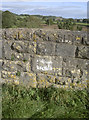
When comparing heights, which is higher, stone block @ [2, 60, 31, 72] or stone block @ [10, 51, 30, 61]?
stone block @ [10, 51, 30, 61]

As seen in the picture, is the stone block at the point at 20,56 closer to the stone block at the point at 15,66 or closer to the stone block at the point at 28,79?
the stone block at the point at 15,66

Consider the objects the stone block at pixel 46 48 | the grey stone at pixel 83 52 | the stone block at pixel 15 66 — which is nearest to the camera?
the grey stone at pixel 83 52

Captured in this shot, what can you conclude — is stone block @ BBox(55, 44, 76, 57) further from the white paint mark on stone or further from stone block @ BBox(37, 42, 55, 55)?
the white paint mark on stone

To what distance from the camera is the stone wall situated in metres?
3.58

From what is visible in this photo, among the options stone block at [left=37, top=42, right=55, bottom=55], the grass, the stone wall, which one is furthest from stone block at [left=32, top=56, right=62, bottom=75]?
the grass

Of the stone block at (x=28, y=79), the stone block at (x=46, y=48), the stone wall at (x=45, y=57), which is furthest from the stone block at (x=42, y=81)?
the stone block at (x=46, y=48)

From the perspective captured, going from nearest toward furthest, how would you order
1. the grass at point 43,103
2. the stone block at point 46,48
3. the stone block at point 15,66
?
the grass at point 43,103 → the stone block at point 46,48 → the stone block at point 15,66

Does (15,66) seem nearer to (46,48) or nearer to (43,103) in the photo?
(46,48)

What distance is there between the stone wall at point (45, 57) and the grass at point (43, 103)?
20cm

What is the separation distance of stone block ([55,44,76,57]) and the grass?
2.86 ft

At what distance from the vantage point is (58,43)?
3.61m

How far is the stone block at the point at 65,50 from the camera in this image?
358cm

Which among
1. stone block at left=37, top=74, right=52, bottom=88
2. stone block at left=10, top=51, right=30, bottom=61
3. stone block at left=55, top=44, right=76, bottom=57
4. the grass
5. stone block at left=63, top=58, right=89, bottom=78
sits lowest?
the grass

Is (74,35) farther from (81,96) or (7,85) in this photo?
(7,85)
